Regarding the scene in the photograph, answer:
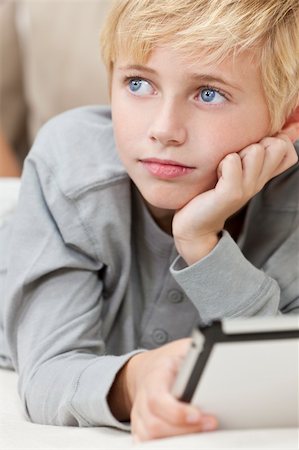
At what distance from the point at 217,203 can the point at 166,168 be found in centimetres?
7

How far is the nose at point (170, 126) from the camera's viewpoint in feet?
3.31

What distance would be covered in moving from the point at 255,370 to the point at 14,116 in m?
1.69

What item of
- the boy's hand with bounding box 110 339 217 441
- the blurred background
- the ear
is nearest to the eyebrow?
the ear

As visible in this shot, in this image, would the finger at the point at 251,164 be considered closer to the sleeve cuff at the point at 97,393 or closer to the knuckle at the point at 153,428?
the sleeve cuff at the point at 97,393

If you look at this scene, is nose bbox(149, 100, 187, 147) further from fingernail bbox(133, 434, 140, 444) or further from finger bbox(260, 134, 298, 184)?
fingernail bbox(133, 434, 140, 444)

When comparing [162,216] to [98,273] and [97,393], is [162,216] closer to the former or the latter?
[98,273]

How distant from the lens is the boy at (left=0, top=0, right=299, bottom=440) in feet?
3.34

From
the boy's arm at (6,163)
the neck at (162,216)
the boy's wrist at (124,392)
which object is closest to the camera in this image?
the boy's wrist at (124,392)

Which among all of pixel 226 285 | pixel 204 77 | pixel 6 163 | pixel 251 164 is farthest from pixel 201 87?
pixel 6 163

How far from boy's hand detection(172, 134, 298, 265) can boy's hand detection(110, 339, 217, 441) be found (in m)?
0.19

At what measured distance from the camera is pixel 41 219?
116 cm

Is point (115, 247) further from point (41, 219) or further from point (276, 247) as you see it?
point (276, 247)

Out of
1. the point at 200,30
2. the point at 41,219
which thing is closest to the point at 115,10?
the point at 200,30

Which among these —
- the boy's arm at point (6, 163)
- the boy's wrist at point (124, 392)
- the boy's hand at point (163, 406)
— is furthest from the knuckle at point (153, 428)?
the boy's arm at point (6, 163)
